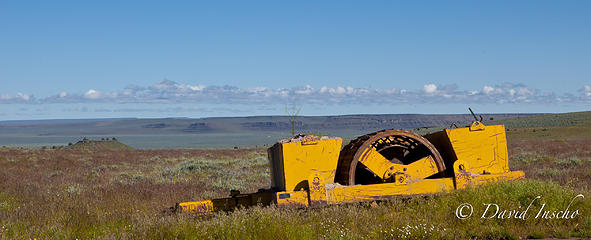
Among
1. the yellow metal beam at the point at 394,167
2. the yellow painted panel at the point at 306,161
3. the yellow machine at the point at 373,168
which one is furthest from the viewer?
the yellow metal beam at the point at 394,167

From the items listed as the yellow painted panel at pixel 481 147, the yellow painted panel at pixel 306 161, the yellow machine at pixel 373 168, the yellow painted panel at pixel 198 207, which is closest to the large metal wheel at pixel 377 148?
the yellow machine at pixel 373 168

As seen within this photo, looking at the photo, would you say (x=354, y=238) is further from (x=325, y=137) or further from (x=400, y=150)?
(x=400, y=150)

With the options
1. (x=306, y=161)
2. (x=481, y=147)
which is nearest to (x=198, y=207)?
(x=306, y=161)

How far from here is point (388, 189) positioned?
24.4 ft

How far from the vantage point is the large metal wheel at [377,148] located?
7.66m

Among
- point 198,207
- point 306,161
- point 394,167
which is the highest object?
point 306,161

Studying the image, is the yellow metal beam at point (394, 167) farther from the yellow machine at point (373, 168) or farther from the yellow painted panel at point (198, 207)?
the yellow painted panel at point (198, 207)

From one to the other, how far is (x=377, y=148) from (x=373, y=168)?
1098 millimetres

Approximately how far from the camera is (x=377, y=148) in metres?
8.88

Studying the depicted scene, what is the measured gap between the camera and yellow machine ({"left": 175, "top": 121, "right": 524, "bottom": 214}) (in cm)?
731

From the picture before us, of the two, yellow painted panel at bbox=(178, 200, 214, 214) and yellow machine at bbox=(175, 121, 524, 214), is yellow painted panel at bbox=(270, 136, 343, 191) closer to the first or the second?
yellow machine at bbox=(175, 121, 524, 214)

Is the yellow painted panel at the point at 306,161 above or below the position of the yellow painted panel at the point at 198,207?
above

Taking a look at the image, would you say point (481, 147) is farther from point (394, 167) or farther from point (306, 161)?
A: point (306, 161)

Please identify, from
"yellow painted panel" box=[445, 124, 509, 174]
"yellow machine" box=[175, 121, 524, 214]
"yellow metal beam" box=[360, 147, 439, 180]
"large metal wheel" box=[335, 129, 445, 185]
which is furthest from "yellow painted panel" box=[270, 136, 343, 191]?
"yellow painted panel" box=[445, 124, 509, 174]
